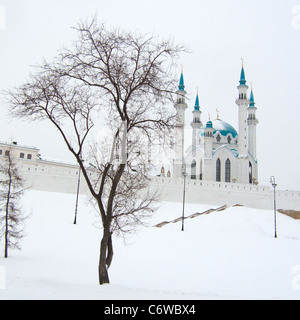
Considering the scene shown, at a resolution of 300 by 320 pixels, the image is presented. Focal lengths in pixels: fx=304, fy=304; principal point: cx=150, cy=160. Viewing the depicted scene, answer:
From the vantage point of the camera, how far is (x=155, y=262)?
14797mm

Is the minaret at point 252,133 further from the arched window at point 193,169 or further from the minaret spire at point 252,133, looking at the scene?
the arched window at point 193,169

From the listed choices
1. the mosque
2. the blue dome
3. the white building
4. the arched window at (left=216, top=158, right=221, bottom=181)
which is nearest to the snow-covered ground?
the white building

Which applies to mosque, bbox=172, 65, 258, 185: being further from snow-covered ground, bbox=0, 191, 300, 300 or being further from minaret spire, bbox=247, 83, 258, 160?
snow-covered ground, bbox=0, 191, 300, 300

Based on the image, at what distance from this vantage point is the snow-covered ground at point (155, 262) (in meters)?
8.91

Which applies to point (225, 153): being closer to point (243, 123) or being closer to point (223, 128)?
point (243, 123)

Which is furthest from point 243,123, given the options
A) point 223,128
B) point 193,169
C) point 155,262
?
point 155,262

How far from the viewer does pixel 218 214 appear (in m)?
31.9

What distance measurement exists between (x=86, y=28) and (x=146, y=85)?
8.57 feet

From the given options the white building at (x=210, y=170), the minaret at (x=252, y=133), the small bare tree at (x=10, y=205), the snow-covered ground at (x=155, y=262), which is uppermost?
the minaret at (x=252, y=133)

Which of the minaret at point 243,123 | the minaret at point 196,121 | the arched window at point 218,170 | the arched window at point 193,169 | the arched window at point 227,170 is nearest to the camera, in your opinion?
the minaret at point 243,123

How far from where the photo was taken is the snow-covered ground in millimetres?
8906

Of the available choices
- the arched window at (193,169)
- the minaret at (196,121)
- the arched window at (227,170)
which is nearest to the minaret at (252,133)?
the arched window at (227,170)

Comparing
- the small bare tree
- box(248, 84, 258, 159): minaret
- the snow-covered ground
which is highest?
box(248, 84, 258, 159): minaret
